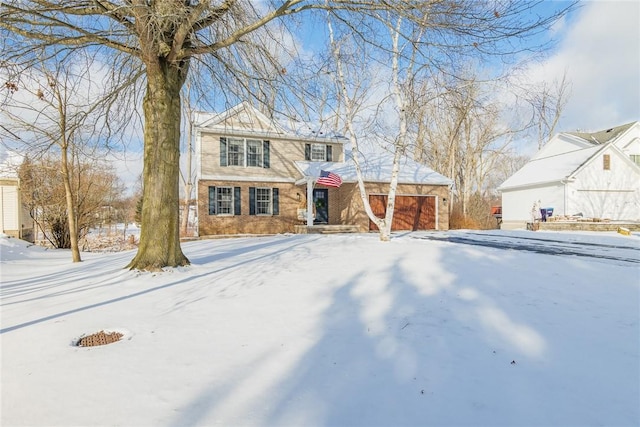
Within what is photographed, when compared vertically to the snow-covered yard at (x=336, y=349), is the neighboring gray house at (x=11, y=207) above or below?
above

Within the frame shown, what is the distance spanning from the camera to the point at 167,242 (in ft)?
21.1

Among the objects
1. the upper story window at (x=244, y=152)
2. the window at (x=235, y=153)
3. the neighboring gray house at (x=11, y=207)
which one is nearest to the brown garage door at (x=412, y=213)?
the upper story window at (x=244, y=152)

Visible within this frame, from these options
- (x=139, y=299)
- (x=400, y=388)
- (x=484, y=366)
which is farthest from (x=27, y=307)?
(x=484, y=366)

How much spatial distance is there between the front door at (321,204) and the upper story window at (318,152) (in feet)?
6.17

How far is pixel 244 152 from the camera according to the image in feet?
55.6

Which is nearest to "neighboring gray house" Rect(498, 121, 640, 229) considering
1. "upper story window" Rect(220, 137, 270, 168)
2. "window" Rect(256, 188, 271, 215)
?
"window" Rect(256, 188, 271, 215)

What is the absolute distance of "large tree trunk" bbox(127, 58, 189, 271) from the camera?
6359 millimetres

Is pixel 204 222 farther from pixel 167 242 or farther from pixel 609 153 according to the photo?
pixel 609 153

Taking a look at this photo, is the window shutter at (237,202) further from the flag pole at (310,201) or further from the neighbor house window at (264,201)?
the flag pole at (310,201)

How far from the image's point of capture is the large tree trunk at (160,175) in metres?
6.36

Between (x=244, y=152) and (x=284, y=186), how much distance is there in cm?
265

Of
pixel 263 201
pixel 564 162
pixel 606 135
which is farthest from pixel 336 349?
pixel 606 135

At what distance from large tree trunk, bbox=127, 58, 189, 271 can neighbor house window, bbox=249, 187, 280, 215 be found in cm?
1032

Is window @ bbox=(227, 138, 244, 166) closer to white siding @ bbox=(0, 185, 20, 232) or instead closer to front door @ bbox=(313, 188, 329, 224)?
front door @ bbox=(313, 188, 329, 224)
